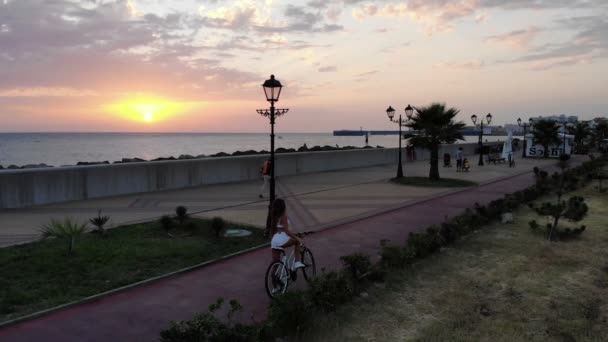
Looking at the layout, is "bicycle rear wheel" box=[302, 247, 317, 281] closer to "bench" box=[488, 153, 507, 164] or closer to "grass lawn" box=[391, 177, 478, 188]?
"grass lawn" box=[391, 177, 478, 188]

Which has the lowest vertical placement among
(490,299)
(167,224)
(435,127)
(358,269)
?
(490,299)

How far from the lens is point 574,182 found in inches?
773

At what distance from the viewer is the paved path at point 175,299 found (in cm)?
533

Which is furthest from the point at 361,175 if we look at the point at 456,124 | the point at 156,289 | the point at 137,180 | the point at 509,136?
the point at 156,289

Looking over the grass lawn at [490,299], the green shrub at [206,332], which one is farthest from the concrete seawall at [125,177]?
the grass lawn at [490,299]

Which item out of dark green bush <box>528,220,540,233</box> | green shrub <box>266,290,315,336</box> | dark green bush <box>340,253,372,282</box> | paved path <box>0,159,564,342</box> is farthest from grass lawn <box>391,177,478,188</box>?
green shrub <box>266,290,315,336</box>

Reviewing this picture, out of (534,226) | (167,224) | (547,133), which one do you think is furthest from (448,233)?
(547,133)

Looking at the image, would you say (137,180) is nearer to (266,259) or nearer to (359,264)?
(266,259)

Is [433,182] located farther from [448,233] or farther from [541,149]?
[541,149]

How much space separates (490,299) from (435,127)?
1517cm

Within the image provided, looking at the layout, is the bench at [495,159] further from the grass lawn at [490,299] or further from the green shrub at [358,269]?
the green shrub at [358,269]

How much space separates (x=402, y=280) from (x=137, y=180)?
12.4 meters

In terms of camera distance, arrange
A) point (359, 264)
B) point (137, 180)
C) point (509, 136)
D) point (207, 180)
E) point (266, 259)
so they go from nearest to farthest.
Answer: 1. point (359, 264)
2. point (266, 259)
3. point (137, 180)
4. point (207, 180)
5. point (509, 136)

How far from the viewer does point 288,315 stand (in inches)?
209
